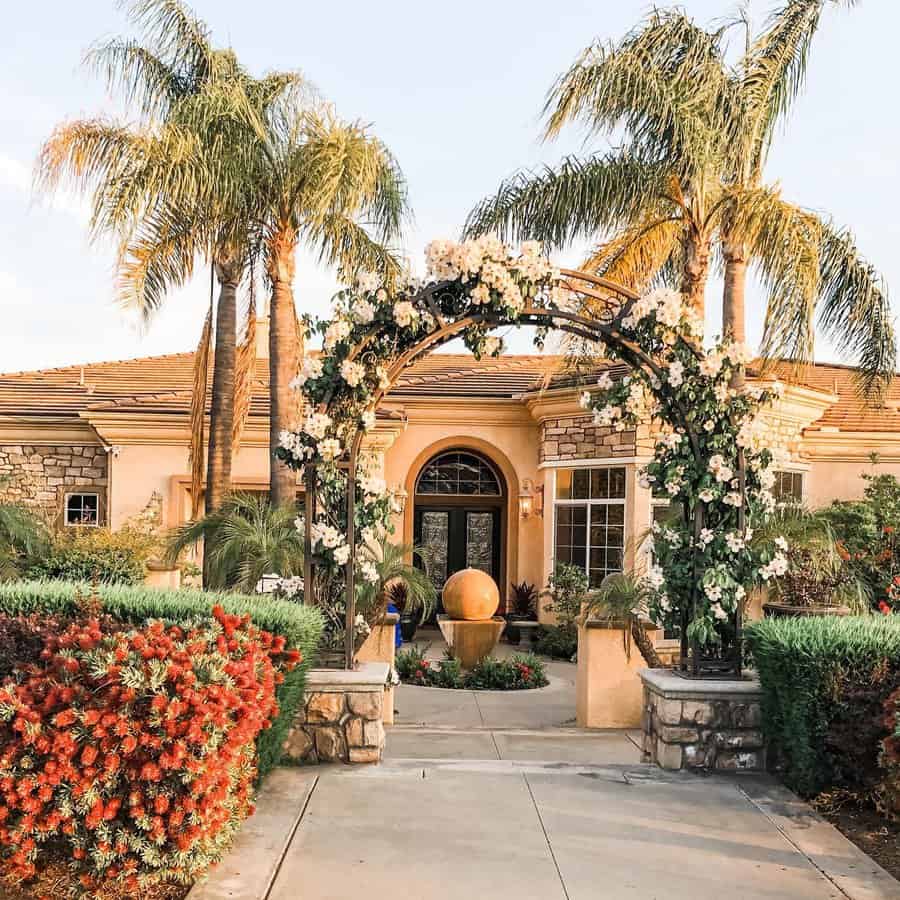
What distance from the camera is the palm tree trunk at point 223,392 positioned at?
1305cm

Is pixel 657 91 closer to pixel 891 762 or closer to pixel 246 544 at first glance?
pixel 246 544

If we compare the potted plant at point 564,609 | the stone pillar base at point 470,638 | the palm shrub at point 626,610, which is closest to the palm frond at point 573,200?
the palm shrub at point 626,610

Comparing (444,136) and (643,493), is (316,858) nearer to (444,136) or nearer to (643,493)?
(444,136)

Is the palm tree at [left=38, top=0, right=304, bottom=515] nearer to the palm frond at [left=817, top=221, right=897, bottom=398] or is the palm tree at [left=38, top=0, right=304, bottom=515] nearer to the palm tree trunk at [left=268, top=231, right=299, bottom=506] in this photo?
the palm tree trunk at [left=268, top=231, right=299, bottom=506]

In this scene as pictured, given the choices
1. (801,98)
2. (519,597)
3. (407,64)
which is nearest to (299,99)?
(407,64)

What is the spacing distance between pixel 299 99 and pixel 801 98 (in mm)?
6238

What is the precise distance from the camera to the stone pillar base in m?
13.9

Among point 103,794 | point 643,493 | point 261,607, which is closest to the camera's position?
point 103,794

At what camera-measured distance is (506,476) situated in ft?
58.4

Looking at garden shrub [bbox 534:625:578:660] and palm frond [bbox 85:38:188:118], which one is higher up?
palm frond [bbox 85:38:188:118]

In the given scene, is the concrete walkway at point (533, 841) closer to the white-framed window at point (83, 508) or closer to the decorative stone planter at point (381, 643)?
the decorative stone planter at point (381, 643)

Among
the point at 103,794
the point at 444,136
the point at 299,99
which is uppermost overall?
the point at 299,99

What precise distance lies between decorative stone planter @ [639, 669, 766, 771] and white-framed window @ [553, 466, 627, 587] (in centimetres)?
799

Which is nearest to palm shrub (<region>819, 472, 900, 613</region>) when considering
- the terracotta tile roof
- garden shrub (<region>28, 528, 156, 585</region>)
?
the terracotta tile roof
